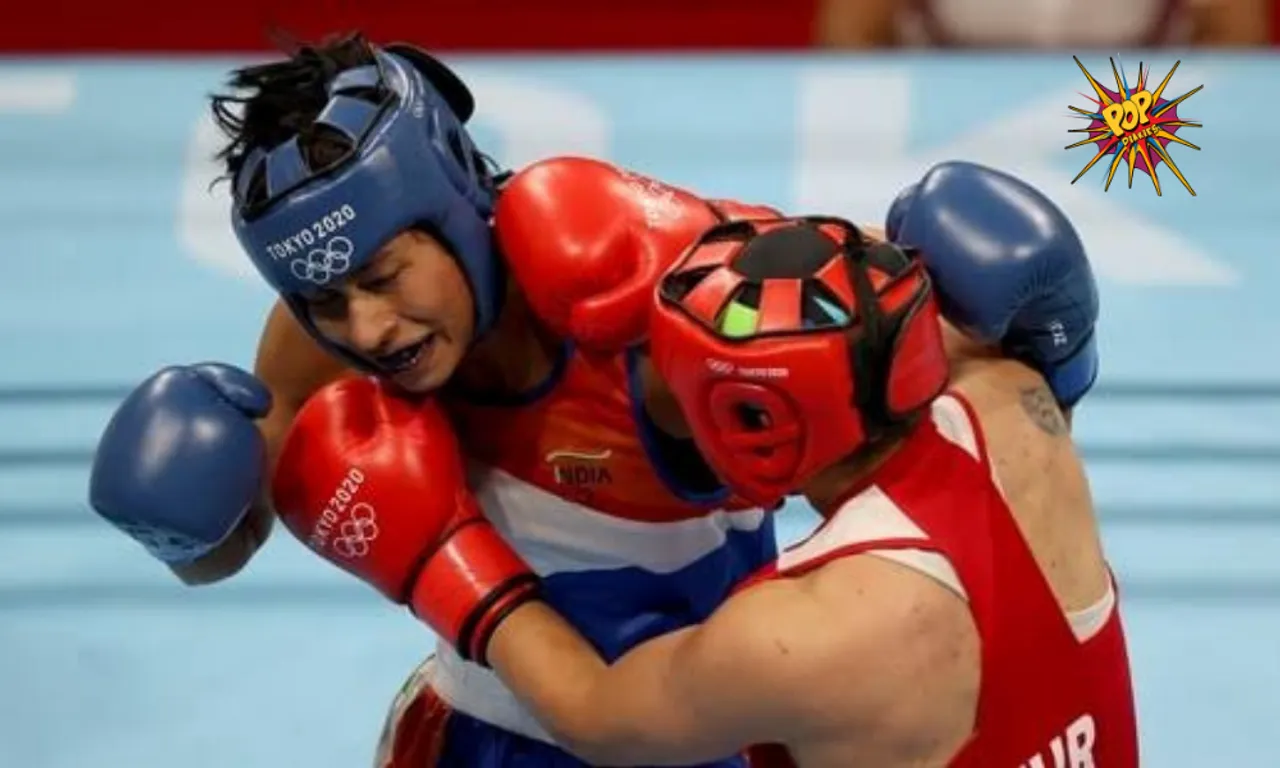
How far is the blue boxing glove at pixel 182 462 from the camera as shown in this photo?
1.67 meters

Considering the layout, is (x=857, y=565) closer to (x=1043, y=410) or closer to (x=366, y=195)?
(x=1043, y=410)

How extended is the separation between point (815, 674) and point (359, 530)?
1.40 ft

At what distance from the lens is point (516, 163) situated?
358 centimetres

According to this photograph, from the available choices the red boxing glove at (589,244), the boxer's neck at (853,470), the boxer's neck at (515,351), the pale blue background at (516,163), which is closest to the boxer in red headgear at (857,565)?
the boxer's neck at (853,470)

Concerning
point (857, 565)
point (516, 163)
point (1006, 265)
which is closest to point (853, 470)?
point (857, 565)

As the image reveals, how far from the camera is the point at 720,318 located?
1.41 meters

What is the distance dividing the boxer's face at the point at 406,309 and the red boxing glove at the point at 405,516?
0.23 feet

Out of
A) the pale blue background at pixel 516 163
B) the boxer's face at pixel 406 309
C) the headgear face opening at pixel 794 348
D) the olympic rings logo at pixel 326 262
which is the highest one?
the headgear face opening at pixel 794 348

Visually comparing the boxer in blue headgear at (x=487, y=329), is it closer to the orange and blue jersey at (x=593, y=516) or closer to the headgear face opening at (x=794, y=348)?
the orange and blue jersey at (x=593, y=516)

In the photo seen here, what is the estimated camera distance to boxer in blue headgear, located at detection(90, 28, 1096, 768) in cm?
158

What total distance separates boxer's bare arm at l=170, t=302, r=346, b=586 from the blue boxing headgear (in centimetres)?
21

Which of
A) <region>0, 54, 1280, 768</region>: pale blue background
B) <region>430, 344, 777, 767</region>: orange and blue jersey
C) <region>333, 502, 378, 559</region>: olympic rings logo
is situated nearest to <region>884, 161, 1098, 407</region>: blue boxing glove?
<region>430, 344, 777, 767</region>: orange and blue jersey

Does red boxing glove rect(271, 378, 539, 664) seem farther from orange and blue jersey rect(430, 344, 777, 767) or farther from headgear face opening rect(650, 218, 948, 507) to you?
headgear face opening rect(650, 218, 948, 507)

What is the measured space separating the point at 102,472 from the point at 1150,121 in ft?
Result: 2.90
